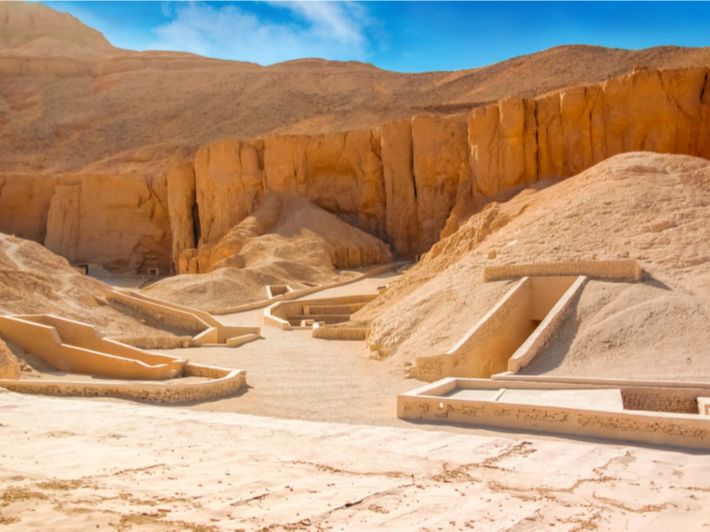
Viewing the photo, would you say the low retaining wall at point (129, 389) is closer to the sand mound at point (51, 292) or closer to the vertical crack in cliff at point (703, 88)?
the sand mound at point (51, 292)

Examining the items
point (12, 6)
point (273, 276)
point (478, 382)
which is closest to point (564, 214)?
point (478, 382)

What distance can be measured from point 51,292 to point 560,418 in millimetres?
14200

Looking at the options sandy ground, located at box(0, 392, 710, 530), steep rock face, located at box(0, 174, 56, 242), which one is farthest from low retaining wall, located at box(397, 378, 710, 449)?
steep rock face, located at box(0, 174, 56, 242)

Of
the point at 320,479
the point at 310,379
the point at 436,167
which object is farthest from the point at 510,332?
the point at 436,167

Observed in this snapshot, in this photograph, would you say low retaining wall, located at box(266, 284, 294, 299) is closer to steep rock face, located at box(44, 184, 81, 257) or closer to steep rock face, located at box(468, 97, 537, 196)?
steep rock face, located at box(468, 97, 537, 196)

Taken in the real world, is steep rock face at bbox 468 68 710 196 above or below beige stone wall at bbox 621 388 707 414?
above

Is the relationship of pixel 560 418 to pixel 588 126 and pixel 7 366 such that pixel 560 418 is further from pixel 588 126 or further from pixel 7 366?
pixel 588 126

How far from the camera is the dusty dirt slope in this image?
184 feet

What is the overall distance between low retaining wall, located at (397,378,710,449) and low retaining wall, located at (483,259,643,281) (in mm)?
4595

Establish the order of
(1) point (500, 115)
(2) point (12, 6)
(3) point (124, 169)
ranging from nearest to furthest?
1. (1) point (500, 115)
2. (3) point (124, 169)
3. (2) point (12, 6)

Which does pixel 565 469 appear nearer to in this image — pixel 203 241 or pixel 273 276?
pixel 273 276

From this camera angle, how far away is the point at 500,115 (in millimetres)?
29359

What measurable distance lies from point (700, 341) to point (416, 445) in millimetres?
6721

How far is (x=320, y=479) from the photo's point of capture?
19.5 feet
